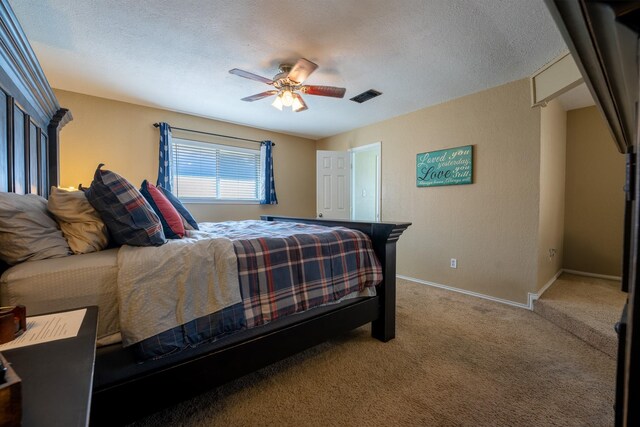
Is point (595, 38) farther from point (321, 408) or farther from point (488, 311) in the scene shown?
point (488, 311)

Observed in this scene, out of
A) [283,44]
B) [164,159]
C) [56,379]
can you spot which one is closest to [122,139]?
[164,159]

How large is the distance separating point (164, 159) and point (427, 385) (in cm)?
376

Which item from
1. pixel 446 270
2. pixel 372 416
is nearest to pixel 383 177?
pixel 446 270

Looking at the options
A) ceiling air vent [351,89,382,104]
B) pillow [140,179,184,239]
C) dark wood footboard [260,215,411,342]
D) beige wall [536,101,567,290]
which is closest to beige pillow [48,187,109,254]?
pillow [140,179,184,239]

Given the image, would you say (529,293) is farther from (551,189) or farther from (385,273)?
(385,273)

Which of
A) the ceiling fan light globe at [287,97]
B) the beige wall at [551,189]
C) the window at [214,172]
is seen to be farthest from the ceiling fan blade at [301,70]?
the beige wall at [551,189]

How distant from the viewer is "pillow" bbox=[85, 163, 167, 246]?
4.18ft

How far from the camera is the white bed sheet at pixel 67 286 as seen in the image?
95 cm

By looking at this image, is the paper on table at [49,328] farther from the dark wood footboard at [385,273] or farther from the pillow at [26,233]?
the dark wood footboard at [385,273]

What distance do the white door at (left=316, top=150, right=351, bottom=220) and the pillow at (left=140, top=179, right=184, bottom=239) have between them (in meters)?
2.95

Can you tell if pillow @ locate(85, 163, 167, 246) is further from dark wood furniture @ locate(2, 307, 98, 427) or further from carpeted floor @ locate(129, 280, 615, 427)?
carpeted floor @ locate(129, 280, 615, 427)

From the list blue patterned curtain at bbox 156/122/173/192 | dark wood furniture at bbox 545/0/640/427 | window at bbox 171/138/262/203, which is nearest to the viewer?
dark wood furniture at bbox 545/0/640/427

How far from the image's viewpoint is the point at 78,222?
4.27 feet

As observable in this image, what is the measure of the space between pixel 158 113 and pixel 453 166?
3918 mm
